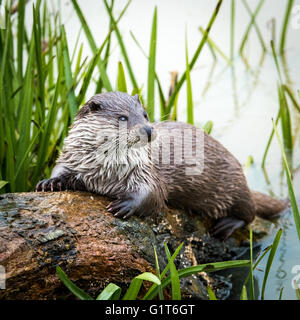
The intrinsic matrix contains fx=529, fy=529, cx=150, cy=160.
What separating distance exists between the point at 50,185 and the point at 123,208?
374 mm

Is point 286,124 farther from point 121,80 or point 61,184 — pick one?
point 61,184

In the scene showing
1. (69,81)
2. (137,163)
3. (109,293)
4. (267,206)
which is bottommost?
(109,293)

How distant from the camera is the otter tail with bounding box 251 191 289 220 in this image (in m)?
3.35

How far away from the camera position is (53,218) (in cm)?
206

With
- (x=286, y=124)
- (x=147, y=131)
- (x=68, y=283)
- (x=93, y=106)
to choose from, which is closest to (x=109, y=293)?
(x=68, y=283)

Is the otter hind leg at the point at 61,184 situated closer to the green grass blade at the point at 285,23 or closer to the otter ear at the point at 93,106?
the otter ear at the point at 93,106

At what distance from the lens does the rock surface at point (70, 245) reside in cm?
190

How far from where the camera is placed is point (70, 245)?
2.01m

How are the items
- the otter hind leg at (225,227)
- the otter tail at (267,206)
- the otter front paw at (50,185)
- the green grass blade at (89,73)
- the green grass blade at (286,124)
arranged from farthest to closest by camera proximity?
the green grass blade at (286,124), the otter tail at (267,206), the otter hind leg at (225,227), the green grass blade at (89,73), the otter front paw at (50,185)

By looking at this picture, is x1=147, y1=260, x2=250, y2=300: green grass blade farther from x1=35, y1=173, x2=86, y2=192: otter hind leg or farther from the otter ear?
the otter ear

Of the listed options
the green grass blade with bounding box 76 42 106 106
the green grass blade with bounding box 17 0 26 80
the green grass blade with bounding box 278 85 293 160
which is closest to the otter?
the green grass blade with bounding box 76 42 106 106

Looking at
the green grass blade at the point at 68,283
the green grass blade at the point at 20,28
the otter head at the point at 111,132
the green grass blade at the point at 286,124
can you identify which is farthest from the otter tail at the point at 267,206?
the green grass blade at the point at 68,283

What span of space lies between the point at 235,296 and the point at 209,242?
0.37 m
